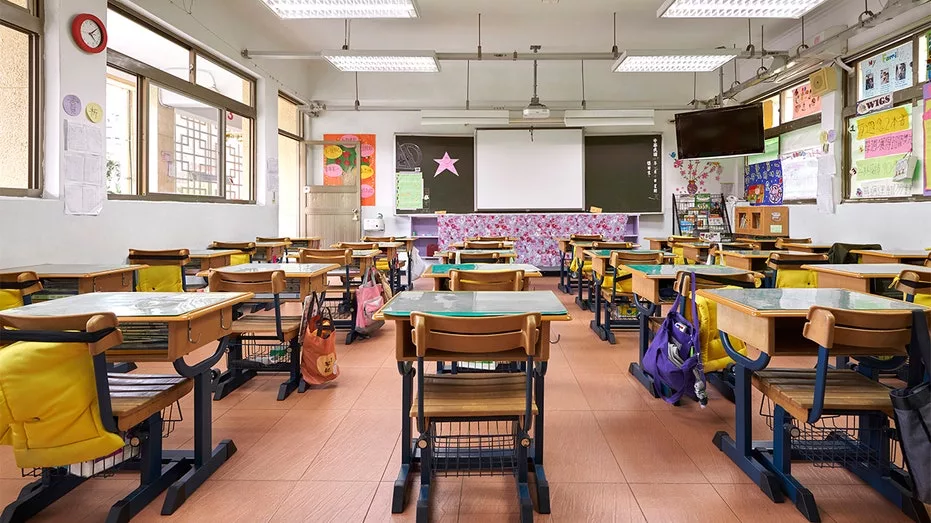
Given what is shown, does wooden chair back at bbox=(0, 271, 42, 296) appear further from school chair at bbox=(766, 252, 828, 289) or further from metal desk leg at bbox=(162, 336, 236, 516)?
school chair at bbox=(766, 252, 828, 289)

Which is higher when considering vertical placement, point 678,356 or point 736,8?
point 736,8

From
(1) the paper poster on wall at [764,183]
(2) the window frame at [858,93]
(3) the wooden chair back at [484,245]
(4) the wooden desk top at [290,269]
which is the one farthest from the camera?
(1) the paper poster on wall at [764,183]

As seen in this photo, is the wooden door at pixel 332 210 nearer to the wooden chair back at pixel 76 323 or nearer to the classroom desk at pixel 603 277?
the classroom desk at pixel 603 277

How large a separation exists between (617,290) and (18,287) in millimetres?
4028

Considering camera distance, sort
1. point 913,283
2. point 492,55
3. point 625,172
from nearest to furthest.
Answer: point 913,283 < point 492,55 < point 625,172

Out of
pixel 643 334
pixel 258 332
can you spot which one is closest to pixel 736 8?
pixel 643 334

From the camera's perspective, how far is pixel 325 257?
4.32 metres

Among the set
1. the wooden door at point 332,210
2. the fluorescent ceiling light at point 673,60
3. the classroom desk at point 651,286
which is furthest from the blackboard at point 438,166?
the classroom desk at point 651,286

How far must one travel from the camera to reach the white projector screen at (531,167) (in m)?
9.05

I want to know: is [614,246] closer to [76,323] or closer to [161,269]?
[161,269]

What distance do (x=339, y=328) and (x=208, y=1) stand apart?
3.96m

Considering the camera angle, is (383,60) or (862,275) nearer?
(862,275)

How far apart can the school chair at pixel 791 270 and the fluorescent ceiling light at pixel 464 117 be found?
4.88m

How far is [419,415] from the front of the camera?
171 centimetres
